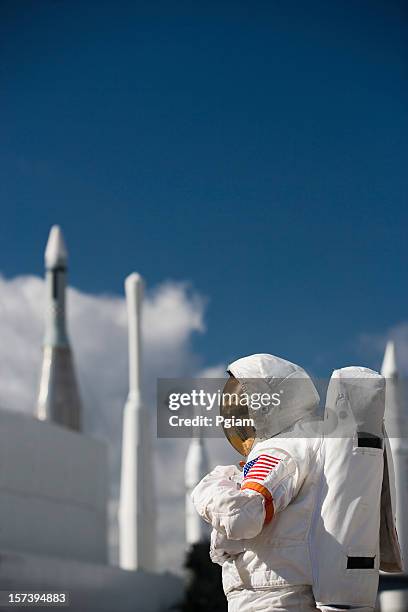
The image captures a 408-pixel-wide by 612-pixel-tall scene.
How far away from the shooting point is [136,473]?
29.3m

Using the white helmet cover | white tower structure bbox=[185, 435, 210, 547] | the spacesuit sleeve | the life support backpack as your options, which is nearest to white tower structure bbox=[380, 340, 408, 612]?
the life support backpack

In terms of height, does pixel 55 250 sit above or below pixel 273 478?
above

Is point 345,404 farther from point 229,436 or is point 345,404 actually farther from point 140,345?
point 140,345

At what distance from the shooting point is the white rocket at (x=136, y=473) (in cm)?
2931

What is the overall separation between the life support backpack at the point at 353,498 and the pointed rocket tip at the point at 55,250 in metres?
28.5

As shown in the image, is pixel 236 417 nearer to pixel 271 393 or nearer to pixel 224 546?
pixel 271 393

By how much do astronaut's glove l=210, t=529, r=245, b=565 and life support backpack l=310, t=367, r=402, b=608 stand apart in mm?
273

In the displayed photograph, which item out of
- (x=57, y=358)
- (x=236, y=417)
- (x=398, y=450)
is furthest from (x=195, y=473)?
(x=236, y=417)

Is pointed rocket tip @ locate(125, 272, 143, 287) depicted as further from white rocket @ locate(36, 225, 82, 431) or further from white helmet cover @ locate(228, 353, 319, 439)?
white helmet cover @ locate(228, 353, 319, 439)

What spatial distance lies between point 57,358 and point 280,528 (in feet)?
98.7

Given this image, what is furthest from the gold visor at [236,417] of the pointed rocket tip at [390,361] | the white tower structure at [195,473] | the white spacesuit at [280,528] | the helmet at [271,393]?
the white tower structure at [195,473]

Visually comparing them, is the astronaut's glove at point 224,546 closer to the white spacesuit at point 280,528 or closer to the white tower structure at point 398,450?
the white spacesuit at point 280,528

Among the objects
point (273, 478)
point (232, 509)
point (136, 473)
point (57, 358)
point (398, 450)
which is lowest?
point (232, 509)

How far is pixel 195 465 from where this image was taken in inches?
1260
